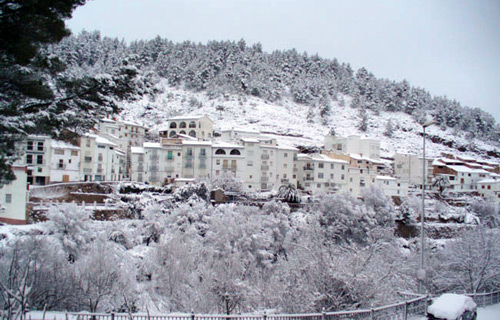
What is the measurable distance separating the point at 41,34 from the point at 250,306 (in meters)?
14.6

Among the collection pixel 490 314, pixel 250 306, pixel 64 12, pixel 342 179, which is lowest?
pixel 250 306

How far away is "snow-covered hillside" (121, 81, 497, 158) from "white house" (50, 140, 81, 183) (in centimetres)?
3355

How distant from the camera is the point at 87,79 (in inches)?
522

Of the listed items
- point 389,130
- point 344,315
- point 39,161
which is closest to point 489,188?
point 389,130

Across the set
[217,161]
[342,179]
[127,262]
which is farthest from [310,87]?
[127,262]

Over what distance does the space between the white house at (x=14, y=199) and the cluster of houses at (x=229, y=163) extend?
46.8ft

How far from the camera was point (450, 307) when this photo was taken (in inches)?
455

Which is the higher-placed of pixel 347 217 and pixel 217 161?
pixel 217 161

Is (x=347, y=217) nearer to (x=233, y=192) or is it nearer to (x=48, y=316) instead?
(x=233, y=192)

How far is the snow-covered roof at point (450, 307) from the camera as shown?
11.3 meters

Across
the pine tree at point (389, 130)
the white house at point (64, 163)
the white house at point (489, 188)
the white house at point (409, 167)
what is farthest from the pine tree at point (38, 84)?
the pine tree at point (389, 130)

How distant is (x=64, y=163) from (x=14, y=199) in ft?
59.7

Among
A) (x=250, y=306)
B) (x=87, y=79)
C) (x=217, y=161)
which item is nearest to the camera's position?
(x=87, y=79)

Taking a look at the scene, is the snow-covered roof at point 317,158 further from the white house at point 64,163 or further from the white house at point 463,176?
the white house at point 64,163
